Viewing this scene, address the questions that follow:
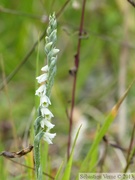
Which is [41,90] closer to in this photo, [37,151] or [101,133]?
[37,151]

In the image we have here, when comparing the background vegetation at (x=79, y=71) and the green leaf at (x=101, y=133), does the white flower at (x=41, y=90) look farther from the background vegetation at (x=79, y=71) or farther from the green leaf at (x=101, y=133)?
the background vegetation at (x=79, y=71)

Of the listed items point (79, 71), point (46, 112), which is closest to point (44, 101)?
point (46, 112)

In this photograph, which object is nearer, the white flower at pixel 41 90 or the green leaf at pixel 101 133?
the white flower at pixel 41 90

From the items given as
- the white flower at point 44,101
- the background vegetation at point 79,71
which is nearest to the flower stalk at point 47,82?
the white flower at point 44,101

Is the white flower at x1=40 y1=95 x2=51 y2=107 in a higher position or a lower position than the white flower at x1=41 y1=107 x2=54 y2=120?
higher

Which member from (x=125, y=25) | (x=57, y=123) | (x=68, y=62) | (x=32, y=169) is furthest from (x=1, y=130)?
(x=32, y=169)

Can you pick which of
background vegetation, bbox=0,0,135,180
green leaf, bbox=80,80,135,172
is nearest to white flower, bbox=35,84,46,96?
green leaf, bbox=80,80,135,172

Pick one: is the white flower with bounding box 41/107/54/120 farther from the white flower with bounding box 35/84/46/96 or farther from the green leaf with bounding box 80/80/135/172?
the green leaf with bounding box 80/80/135/172

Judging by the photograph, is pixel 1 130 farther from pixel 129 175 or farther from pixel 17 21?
pixel 129 175

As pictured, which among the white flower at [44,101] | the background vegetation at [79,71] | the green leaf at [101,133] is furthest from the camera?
the background vegetation at [79,71]
